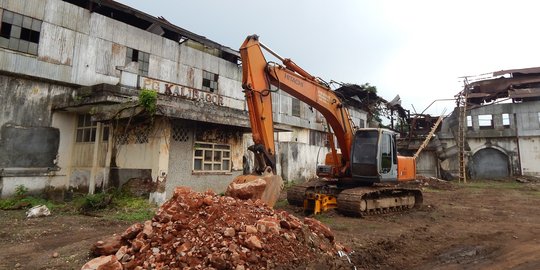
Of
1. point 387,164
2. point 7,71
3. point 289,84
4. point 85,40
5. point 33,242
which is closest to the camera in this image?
point 33,242

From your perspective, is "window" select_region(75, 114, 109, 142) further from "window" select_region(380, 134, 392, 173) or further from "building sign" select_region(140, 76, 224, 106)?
"window" select_region(380, 134, 392, 173)

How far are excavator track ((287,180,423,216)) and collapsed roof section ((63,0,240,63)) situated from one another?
11.6 metres

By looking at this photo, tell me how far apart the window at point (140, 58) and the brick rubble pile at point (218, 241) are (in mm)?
12143

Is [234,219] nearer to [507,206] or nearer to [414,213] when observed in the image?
[414,213]

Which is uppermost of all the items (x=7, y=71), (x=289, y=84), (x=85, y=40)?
(x=85, y=40)

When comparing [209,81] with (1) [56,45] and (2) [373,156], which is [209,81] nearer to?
(1) [56,45]

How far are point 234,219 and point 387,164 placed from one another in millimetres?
6659

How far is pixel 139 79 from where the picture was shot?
53.2 ft

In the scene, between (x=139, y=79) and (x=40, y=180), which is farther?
(x=139, y=79)

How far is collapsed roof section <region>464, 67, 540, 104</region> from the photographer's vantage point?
26.8 m

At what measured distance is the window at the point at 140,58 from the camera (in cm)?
1603

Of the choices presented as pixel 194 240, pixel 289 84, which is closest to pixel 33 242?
pixel 194 240

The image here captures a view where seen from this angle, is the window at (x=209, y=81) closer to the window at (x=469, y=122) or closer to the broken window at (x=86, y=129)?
the broken window at (x=86, y=129)

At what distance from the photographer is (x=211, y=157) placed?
42.4 ft
